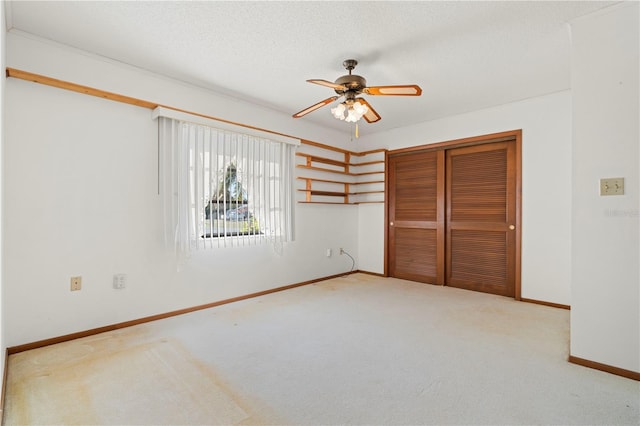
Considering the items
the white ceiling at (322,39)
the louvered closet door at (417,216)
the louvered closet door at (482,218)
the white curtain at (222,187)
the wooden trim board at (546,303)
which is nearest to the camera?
the white ceiling at (322,39)

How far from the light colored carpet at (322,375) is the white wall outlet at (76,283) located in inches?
16.3

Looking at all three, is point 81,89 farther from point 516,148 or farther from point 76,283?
point 516,148

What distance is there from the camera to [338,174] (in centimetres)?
504

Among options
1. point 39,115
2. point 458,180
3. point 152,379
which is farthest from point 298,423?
point 458,180

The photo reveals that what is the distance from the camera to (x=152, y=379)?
6.39 feet

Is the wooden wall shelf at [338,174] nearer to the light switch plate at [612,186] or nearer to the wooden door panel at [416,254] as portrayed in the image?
the wooden door panel at [416,254]

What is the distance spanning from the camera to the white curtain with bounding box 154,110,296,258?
3.10 m

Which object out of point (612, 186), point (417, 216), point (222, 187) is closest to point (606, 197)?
point (612, 186)

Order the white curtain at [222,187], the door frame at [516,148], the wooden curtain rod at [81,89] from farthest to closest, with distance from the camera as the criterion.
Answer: the door frame at [516,148] < the white curtain at [222,187] < the wooden curtain rod at [81,89]

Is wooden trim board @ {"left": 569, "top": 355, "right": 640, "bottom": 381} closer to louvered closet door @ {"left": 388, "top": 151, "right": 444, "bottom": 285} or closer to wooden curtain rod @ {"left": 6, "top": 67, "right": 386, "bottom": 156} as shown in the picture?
louvered closet door @ {"left": 388, "top": 151, "right": 444, "bottom": 285}

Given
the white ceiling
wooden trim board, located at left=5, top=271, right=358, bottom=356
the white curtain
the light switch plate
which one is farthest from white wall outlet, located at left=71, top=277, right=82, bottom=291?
the light switch plate

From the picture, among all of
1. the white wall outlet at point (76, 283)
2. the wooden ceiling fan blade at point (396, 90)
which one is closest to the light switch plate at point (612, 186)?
the wooden ceiling fan blade at point (396, 90)

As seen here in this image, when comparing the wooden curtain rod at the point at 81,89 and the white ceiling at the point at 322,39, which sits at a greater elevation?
the white ceiling at the point at 322,39

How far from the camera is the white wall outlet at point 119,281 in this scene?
2.81 m
